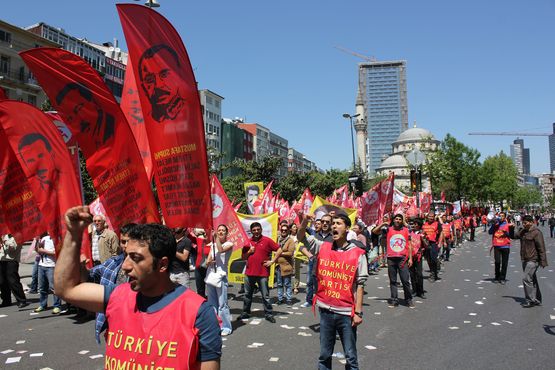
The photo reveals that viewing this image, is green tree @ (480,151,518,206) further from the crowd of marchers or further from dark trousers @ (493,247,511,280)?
the crowd of marchers

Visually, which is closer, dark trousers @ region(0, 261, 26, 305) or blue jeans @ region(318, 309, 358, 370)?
blue jeans @ region(318, 309, 358, 370)

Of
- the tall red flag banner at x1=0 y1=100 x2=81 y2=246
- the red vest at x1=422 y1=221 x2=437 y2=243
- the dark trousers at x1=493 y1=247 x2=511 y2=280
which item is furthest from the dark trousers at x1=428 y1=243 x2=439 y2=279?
the tall red flag banner at x1=0 y1=100 x2=81 y2=246

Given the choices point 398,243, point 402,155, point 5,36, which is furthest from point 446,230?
point 402,155

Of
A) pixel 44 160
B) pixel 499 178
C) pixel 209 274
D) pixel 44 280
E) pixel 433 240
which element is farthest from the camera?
pixel 499 178

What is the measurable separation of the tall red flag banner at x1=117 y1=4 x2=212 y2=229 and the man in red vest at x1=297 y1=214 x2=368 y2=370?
1.54m

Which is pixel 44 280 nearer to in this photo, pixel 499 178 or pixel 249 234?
pixel 249 234

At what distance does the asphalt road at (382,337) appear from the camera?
5793mm

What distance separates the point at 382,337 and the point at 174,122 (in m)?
4.80

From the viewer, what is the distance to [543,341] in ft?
22.0

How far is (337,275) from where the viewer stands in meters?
4.93

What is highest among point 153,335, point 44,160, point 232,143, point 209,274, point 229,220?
point 232,143

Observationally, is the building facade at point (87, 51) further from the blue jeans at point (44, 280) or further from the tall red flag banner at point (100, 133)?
the tall red flag banner at point (100, 133)

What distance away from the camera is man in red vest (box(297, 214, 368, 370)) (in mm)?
4621

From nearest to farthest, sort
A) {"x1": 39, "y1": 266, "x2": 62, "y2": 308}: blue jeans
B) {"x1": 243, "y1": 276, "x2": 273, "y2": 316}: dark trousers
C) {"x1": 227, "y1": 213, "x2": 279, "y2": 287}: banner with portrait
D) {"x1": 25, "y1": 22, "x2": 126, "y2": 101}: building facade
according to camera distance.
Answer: {"x1": 243, "y1": 276, "x2": 273, "y2": 316}: dark trousers < {"x1": 39, "y1": 266, "x2": 62, "y2": 308}: blue jeans < {"x1": 227, "y1": 213, "x2": 279, "y2": 287}: banner with portrait < {"x1": 25, "y1": 22, "x2": 126, "y2": 101}: building facade
